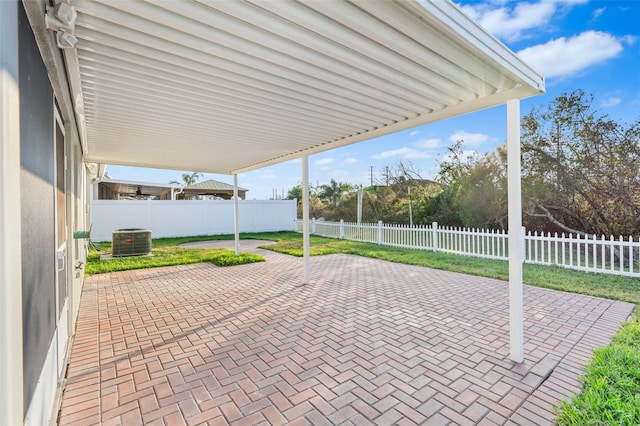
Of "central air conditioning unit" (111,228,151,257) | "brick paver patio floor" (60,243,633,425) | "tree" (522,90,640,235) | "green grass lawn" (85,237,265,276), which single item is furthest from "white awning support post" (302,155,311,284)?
"tree" (522,90,640,235)

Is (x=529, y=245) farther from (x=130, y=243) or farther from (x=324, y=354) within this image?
(x=130, y=243)

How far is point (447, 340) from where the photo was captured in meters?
3.31

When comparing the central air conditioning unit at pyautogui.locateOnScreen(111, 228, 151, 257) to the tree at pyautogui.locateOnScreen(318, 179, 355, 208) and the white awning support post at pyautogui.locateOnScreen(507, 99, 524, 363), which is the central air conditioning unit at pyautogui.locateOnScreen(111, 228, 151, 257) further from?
the tree at pyautogui.locateOnScreen(318, 179, 355, 208)

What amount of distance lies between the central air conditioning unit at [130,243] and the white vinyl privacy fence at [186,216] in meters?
4.48

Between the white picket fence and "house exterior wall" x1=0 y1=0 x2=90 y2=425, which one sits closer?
"house exterior wall" x1=0 y1=0 x2=90 y2=425

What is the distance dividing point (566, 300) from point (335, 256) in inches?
218

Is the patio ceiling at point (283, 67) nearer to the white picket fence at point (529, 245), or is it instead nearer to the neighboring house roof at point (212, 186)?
the white picket fence at point (529, 245)

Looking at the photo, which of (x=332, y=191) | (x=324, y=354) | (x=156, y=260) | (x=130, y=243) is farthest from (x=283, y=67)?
(x=332, y=191)

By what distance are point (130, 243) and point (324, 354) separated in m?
7.73

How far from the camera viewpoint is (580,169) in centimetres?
856

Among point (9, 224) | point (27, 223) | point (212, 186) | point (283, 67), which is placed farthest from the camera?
point (212, 186)

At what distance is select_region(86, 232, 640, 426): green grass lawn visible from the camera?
2.09m

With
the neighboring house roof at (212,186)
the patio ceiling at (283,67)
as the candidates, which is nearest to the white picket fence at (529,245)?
the patio ceiling at (283,67)

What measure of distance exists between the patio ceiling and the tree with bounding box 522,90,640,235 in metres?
7.75
